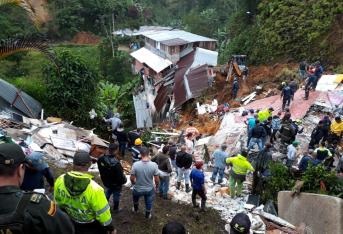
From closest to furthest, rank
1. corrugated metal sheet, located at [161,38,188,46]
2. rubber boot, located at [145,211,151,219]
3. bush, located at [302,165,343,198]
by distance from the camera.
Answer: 1. rubber boot, located at [145,211,151,219]
2. bush, located at [302,165,343,198]
3. corrugated metal sheet, located at [161,38,188,46]

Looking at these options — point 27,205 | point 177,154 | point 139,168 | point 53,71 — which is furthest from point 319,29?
point 27,205

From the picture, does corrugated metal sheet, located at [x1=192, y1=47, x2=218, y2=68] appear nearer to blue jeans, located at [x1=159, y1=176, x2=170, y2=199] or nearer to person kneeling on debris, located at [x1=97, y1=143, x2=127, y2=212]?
blue jeans, located at [x1=159, y1=176, x2=170, y2=199]

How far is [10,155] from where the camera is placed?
9.46 ft

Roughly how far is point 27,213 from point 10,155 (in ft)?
1.58

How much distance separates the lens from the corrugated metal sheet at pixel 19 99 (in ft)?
48.8

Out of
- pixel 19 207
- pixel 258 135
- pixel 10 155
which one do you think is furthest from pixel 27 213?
pixel 258 135

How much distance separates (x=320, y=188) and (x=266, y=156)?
1.91 m

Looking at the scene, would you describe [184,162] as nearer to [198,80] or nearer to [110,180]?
[110,180]

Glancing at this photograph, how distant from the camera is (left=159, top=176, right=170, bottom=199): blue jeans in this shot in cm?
920

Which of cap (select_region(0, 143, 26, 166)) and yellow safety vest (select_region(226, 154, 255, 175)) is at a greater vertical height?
cap (select_region(0, 143, 26, 166))

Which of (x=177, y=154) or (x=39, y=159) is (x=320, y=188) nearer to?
(x=177, y=154)

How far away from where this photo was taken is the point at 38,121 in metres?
14.5

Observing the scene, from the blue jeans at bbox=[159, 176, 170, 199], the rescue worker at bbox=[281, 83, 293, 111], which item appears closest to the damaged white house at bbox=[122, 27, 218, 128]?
the rescue worker at bbox=[281, 83, 293, 111]

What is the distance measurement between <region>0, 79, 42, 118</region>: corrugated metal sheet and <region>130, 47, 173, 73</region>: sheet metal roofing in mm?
20023
